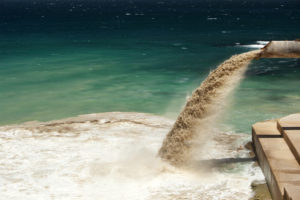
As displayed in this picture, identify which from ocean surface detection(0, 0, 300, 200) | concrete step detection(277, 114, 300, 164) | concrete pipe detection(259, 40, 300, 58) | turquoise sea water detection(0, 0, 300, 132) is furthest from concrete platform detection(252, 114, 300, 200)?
turquoise sea water detection(0, 0, 300, 132)

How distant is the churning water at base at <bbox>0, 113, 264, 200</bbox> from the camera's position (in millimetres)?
8023

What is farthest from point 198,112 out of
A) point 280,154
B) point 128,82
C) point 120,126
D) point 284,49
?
point 128,82

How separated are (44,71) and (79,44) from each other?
14.4m

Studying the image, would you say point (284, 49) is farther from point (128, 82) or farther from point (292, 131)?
point (128, 82)

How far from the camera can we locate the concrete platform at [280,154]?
6.86 m

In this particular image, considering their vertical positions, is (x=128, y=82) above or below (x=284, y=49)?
below

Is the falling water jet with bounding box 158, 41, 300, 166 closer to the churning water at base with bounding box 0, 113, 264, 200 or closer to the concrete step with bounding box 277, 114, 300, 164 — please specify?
the churning water at base with bounding box 0, 113, 264, 200

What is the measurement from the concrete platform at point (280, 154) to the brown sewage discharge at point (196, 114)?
1.23 m

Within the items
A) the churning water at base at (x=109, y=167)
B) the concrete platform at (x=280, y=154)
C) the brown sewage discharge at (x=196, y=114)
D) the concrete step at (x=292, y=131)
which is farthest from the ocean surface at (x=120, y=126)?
the concrete step at (x=292, y=131)

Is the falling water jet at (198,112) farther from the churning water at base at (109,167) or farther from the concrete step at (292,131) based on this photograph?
the concrete step at (292,131)

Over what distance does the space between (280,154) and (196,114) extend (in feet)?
7.45

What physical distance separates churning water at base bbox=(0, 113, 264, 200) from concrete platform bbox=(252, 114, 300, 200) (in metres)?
0.50

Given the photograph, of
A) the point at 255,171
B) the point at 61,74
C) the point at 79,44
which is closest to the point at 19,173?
the point at 255,171

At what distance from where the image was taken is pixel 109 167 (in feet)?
30.0
